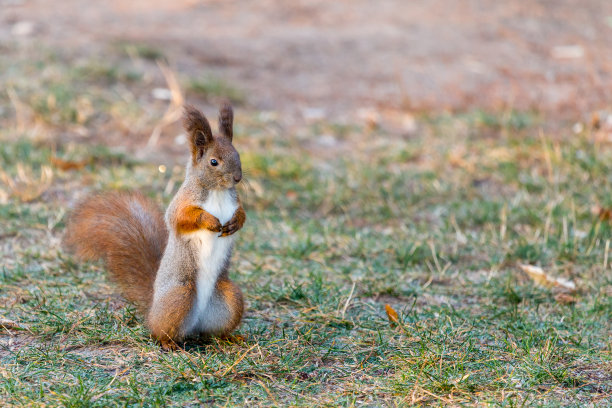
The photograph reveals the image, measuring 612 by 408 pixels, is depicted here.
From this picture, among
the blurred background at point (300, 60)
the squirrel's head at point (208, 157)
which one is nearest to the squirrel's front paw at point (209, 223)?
the squirrel's head at point (208, 157)

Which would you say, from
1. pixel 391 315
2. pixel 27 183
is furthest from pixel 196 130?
pixel 27 183

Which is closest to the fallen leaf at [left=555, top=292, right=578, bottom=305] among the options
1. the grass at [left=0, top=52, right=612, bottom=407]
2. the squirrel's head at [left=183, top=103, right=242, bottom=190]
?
the grass at [left=0, top=52, right=612, bottom=407]

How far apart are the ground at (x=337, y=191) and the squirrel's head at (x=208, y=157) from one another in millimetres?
571

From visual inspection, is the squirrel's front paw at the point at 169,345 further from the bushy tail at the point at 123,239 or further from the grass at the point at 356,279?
the bushy tail at the point at 123,239

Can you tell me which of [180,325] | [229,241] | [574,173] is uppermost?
[229,241]

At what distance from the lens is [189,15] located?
8695 millimetres

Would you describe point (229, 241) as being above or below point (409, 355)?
above

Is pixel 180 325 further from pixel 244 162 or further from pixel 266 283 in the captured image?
pixel 244 162

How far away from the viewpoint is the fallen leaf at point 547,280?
138 inches

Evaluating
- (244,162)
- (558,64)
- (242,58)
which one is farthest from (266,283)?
(558,64)

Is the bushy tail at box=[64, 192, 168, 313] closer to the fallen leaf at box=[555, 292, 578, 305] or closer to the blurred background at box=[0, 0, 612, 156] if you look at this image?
the fallen leaf at box=[555, 292, 578, 305]

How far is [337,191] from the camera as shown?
4.71 metres

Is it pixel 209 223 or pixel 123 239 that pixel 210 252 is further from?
pixel 123 239

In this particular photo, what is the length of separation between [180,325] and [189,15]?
261 inches
